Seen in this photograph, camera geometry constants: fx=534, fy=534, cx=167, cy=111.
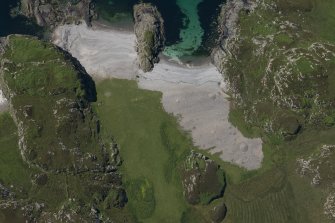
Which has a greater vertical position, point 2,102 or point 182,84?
point 182,84

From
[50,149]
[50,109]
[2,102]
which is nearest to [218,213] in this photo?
[50,149]

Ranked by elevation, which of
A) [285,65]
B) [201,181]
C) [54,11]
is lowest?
[201,181]

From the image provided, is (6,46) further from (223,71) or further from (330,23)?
(330,23)

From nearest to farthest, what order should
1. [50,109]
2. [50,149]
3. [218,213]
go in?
[50,149], [50,109], [218,213]

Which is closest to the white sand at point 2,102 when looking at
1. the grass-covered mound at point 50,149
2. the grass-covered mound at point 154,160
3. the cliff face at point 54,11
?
the grass-covered mound at point 50,149

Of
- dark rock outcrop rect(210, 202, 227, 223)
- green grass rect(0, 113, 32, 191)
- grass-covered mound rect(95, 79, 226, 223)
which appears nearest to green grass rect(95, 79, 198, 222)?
grass-covered mound rect(95, 79, 226, 223)

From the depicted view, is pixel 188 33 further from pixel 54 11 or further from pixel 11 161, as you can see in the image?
pixel 11 161

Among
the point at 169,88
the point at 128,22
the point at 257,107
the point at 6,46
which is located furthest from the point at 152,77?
the point at 6,46
